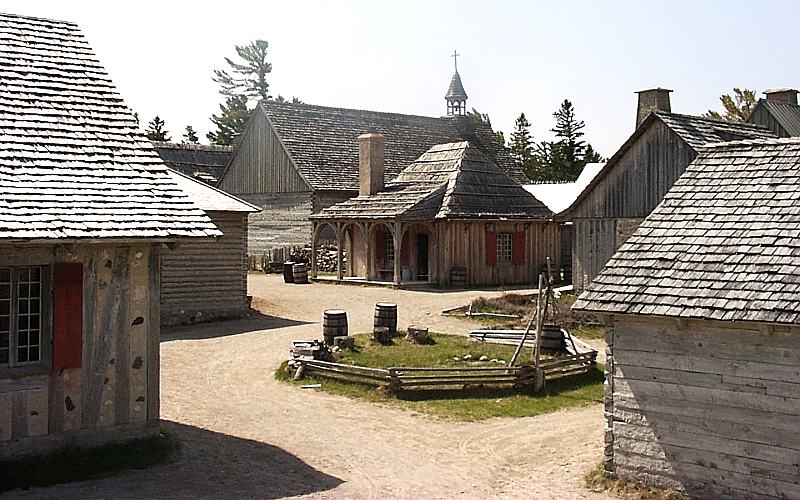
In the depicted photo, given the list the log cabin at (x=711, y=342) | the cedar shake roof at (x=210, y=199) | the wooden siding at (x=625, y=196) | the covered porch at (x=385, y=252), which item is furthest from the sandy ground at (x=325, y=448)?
the covered porch at (x=385, y=252)

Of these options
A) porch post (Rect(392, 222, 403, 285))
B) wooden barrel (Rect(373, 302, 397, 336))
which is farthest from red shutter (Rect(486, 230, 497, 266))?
wooden barrel (Rect(373, 302, 397, 336))

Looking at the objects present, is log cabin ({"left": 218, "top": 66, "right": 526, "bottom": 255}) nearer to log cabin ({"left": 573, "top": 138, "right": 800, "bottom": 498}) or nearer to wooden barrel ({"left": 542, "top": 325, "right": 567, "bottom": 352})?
wooden barrel ({"left": 542, "top": 325, "right": 567, "bottom": 352})

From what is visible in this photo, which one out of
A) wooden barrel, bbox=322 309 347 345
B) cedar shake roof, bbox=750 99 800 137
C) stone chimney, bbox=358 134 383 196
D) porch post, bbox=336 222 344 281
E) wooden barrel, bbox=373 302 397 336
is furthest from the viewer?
stone chimney, bbox=358 134 383 196

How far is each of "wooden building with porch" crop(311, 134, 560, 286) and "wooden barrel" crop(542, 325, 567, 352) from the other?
14.0 m

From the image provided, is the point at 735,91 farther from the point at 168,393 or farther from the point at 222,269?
the point at 168,393

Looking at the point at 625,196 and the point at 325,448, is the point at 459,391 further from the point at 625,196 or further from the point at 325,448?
the point at 625,196

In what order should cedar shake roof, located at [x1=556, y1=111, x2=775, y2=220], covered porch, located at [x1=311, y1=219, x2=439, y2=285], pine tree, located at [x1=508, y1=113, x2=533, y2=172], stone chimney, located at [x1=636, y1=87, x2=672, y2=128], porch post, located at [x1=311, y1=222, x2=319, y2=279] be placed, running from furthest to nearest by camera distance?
1. pine tree, located at [x1=508, y1=113, x2=533, y2=172]
2. porch post, located at [x1=311, y1=222, x2=319, y2=279]
3. covered porch, located at [x1=311, y1=219, x2=439, y2=285]
4. stone chimney, located at [x1=636, y1=87, x2=672, y2=128]
5. cedar shake roof, located at [x1=556, y1=111, x2=775, y2=220]

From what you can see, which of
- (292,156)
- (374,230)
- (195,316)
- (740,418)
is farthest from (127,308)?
(292,156)

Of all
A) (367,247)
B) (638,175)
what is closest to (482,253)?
(367,247)

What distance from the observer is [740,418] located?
9.68 metres

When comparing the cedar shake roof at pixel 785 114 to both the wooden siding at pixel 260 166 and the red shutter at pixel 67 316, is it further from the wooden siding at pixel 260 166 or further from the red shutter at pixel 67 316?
the red shutter at pixel 67 316

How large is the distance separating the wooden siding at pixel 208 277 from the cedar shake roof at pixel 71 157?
1025 cm

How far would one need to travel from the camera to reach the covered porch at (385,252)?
33.0 meters

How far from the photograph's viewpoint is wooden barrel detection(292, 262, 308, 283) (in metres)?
34.6
